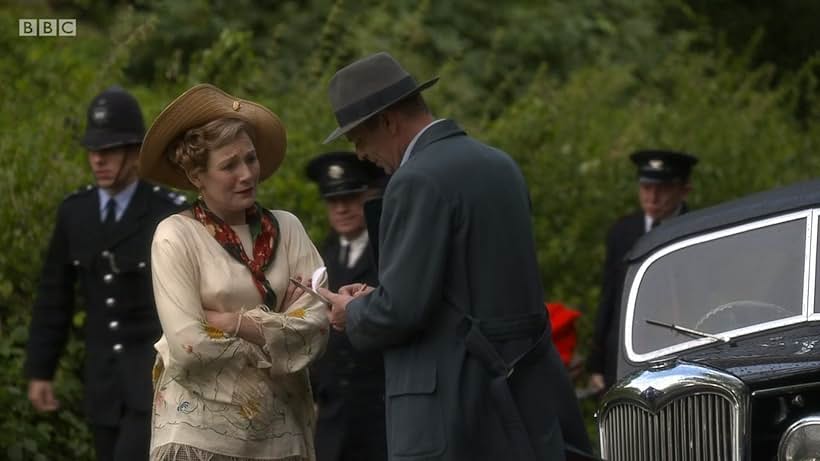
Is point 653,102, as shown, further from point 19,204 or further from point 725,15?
point 19,204

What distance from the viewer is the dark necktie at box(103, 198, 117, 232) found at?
7379 millimetres

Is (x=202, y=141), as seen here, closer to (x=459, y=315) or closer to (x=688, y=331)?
(x=459, y=315)

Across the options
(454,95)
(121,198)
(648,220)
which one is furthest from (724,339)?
→ (454,95)

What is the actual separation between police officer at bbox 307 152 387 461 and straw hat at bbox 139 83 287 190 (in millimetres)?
1502

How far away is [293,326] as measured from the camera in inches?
219

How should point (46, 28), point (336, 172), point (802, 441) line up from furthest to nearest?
point (46, 28) → point (336, 172) → point (802, 441)

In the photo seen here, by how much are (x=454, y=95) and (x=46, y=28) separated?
14.3ft

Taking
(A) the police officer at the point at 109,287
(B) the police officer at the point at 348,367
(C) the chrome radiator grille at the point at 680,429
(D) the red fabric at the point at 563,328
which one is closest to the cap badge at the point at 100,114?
(A) the police officer at the point at 109,287

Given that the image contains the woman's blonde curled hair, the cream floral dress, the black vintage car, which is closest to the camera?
the cream floral dress

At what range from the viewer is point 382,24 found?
13.5 metres

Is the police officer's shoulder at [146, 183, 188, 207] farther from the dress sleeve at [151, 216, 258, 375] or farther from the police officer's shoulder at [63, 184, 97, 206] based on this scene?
the dress sleeve at [151, 216, 258, 375]

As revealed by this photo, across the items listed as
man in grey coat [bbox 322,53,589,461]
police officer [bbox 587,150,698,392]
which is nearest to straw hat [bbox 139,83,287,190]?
man in grey coat [bbox 322,53,589,461]

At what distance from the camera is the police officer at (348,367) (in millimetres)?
7582

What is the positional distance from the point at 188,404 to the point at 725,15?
16408mm
